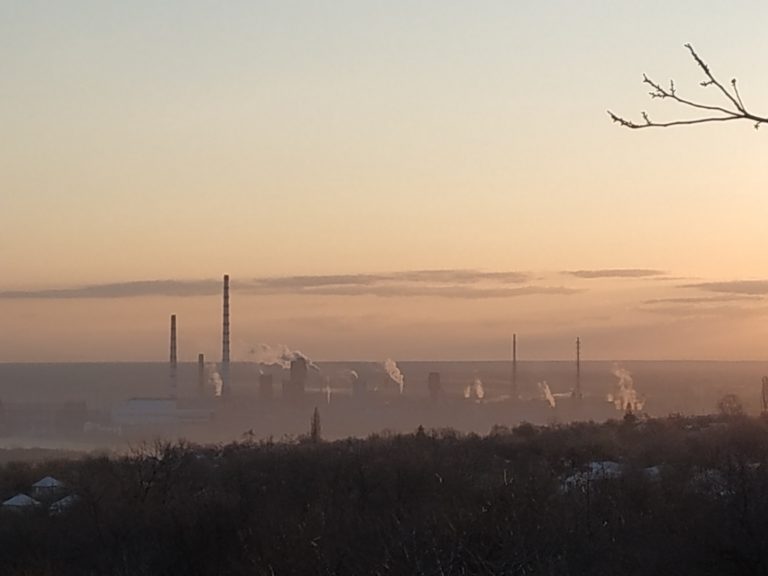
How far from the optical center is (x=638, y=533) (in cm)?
1379

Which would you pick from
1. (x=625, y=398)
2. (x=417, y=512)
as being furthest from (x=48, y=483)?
(x=625, y=398)

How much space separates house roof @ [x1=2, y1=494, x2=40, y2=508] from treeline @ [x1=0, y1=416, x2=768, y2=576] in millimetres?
885

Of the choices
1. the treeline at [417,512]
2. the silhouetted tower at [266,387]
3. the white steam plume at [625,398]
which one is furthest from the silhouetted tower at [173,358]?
the treeline at [417,512]

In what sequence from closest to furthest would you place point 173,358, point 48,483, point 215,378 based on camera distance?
point 48,483, point 173,358, point 215,378

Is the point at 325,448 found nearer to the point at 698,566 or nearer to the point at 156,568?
the point at 156,568

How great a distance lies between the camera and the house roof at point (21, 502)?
2167 centimetres

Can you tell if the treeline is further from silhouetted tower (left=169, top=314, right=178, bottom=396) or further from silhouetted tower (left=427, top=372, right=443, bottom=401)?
silhouetted tower (left=427, top=372, right=443, bottom=401)

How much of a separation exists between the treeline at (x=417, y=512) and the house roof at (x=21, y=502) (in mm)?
885

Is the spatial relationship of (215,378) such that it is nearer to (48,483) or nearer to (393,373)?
(393,373)

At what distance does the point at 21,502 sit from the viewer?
22.4m

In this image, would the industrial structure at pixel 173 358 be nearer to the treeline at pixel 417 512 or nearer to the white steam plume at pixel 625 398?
the white steam plume at pixel 625 398

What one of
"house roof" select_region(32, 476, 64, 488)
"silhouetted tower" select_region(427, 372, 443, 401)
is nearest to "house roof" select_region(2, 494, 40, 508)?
"house roof" select_region(32, 476, 64, 488)

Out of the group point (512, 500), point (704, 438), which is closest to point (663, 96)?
point (512, 500)

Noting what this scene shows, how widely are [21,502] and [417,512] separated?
10.3m
